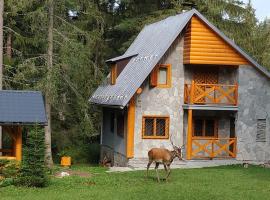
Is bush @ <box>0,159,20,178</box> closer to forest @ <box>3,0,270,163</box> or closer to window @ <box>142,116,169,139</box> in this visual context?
forest @ <box>3,0,270,163</box>

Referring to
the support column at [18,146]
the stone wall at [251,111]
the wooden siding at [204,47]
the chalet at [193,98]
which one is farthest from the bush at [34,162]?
the stone wall at [251,111]

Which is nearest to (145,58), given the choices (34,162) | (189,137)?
(189,137)

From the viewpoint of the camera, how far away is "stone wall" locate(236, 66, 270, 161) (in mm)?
25609

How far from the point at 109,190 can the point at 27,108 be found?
466 centimetres

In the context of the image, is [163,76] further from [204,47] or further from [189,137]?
[189,137]

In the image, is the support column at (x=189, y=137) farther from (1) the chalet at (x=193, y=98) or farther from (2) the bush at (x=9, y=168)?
(2) the bush at (x=9, y=168)

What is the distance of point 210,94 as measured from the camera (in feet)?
85.7

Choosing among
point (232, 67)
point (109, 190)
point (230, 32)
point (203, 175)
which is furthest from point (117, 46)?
point (109, 190)

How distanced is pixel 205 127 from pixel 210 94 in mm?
1765

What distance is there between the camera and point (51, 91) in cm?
2480

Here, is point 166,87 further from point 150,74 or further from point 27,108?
point 27,108

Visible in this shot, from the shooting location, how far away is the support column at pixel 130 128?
24219 mm

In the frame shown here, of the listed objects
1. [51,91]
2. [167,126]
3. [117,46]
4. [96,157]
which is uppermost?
[117,46]

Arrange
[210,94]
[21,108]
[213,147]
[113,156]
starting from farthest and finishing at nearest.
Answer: [113,156]
[210,94]
[213,147]
[21,108]
